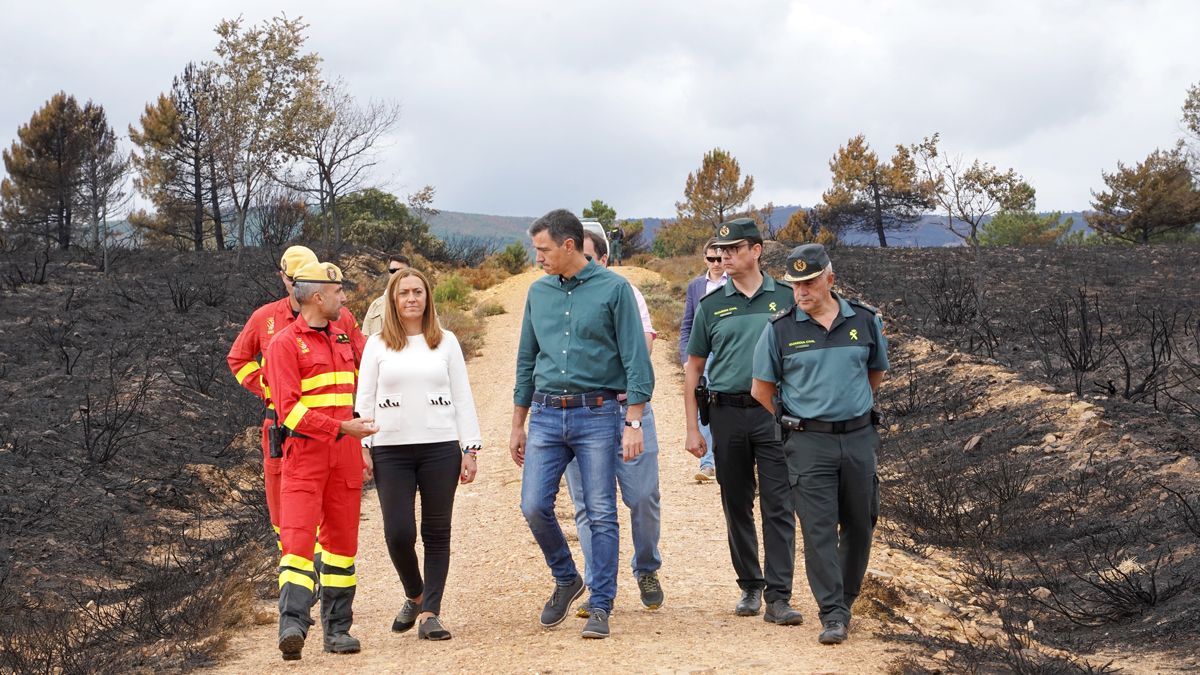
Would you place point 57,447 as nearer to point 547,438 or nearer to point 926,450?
point 547,438

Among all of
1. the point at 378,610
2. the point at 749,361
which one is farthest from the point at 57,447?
the point at 749,361

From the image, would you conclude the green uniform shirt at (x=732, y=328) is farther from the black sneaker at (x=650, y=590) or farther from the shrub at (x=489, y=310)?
the shrub at (x=489, y=310)

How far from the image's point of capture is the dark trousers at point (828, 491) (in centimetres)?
604

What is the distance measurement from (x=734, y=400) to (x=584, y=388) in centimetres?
87

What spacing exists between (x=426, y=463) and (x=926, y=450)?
717 cm

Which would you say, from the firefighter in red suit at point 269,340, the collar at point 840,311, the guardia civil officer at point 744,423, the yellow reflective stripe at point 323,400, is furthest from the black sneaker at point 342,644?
the collar at point 840,311

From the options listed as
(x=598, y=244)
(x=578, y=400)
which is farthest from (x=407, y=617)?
(x=598, y=244)

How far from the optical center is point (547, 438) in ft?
20.5

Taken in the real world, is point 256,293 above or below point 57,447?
above

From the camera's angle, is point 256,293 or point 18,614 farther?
point 256,293

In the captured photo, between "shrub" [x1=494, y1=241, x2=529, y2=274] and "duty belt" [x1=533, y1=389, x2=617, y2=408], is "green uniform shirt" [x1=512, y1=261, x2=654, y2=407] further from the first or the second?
"shrub" [x1=494, y1=241, x2=529, y2=274]

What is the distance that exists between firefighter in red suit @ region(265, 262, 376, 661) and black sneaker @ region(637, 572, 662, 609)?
1583 millimetres

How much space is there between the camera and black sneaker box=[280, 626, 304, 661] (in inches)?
231

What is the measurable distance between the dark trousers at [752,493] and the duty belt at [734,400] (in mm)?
22
